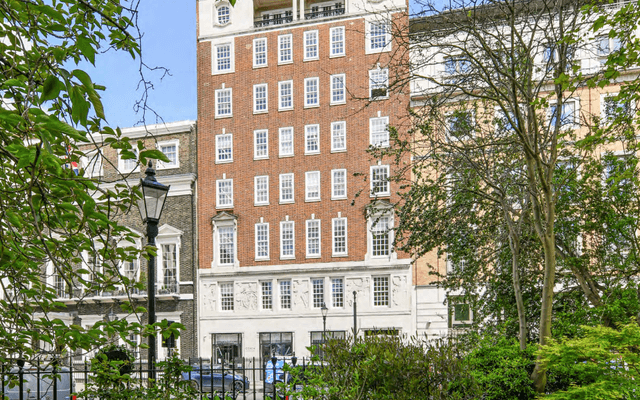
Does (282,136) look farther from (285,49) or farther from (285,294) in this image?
(285,294)

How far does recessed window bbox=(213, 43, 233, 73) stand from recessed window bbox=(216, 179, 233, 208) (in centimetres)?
777

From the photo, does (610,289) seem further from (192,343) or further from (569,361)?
(192,343)

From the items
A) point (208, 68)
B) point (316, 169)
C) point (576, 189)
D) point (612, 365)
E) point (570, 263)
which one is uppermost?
point (208, 68)

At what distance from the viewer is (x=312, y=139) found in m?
41.2

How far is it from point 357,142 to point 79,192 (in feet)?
118

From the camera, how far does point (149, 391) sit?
630cm

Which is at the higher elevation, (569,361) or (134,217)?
(134,217)

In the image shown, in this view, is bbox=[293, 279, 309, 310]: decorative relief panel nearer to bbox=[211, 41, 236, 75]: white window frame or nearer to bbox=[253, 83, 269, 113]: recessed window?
bbox=[253, 83, 269, 113]: recessed window

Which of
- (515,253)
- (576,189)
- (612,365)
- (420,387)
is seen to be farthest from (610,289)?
(420,387)

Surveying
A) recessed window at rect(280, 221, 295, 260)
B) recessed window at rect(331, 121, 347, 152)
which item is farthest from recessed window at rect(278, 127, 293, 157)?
recessed window at rect(280, 221, 295, 260)

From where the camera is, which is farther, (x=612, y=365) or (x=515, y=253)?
(x=515, y=253)

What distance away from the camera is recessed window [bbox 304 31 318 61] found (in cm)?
4200

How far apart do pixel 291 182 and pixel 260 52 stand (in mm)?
9289

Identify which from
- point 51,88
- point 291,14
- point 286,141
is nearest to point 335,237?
point 286,141
